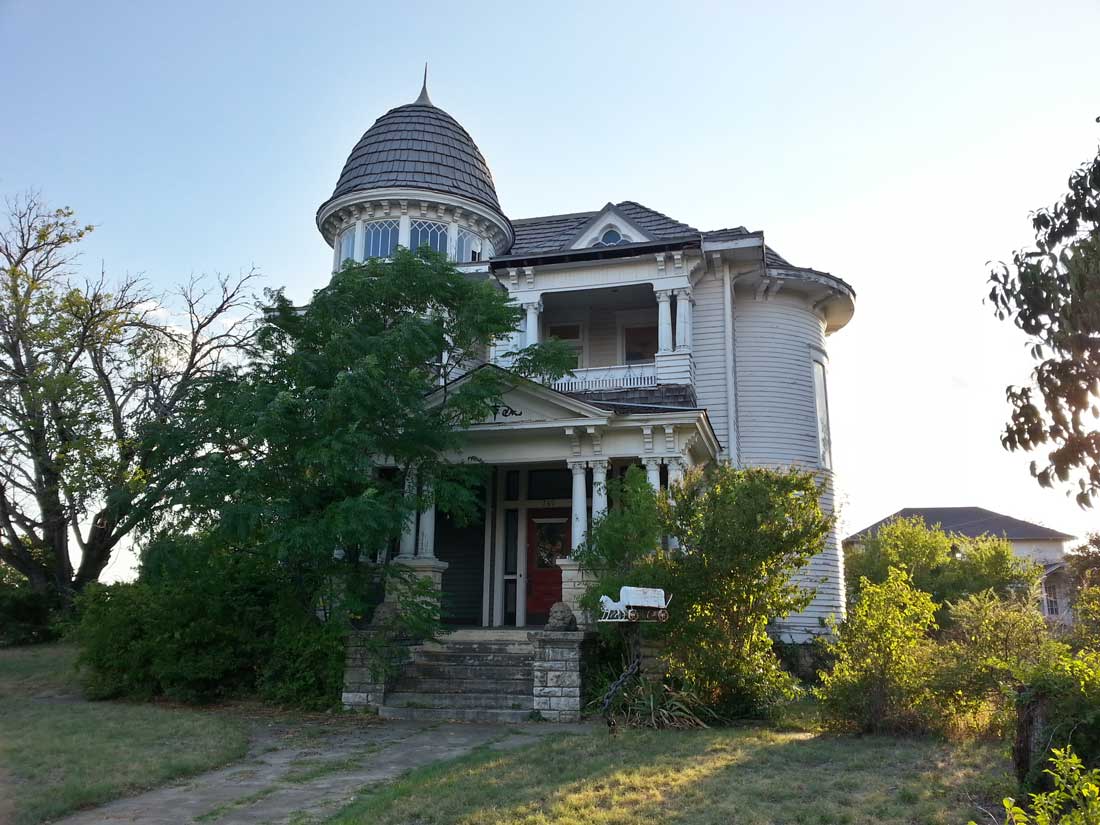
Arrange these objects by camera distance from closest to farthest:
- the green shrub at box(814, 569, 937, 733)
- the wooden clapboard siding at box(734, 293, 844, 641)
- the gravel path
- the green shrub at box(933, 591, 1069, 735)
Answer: the gravel path
the green shrub at box(933, 591, 1069, 735)
the green shrub at box(814, 569, 937, 733)
the wooden clapboard siding at box(734, 293, 844, 641)

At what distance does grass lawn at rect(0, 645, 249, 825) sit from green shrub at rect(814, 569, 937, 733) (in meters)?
6.65

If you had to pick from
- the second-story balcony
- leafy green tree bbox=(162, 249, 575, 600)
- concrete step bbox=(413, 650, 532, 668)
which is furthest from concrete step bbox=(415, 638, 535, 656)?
the second-story balcony

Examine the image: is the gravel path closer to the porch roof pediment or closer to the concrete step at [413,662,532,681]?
the concrete step at [413,662,532,681]

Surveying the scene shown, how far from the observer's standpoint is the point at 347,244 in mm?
22484

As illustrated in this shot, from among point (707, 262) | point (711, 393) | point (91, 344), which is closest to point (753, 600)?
point (711, 393)

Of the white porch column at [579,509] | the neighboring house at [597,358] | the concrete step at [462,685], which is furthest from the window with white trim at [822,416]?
the concrete step at [462,685]

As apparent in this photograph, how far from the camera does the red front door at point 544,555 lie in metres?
17.9

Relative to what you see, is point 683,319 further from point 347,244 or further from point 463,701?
point 463,701

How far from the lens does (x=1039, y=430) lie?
7316 mm

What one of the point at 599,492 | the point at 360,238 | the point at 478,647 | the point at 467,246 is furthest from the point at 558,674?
the point at 360,238

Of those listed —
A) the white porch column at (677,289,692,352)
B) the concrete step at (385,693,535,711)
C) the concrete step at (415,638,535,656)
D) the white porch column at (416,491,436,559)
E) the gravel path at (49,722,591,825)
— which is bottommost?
the gravel path at (49,722,591,825)

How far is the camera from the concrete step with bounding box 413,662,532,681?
12.9 metres

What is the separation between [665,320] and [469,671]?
29.5 ft

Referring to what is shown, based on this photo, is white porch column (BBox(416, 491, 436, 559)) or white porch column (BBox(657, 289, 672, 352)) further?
white porch column (BBox(657, 289, 672, 352))
